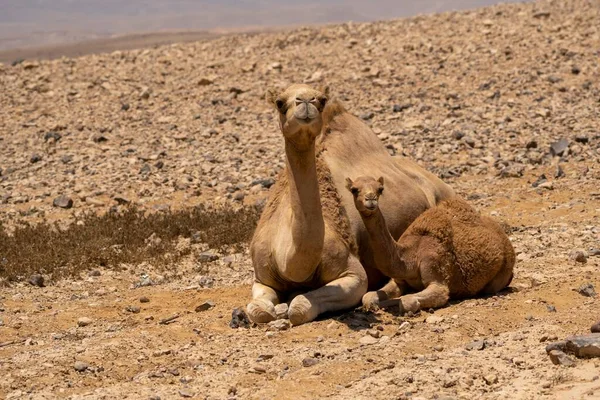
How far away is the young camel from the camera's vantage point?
9.50 meters

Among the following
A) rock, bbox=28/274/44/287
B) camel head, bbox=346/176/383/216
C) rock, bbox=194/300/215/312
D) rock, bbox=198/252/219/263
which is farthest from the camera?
rock, bbox=198/252/219/263

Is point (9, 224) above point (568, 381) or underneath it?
underneath

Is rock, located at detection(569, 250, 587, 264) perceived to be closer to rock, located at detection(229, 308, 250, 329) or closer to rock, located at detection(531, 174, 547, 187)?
rock, located at detection(229, 308, 250, 329)

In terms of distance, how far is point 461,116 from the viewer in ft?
66.2

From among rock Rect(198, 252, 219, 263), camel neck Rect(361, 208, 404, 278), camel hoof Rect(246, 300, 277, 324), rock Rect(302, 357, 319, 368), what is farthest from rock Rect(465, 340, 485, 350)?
rock Rect(198, 252, 219, 263)

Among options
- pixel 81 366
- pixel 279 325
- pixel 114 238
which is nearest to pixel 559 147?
pixel 114 238

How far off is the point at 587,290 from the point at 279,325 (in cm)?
274

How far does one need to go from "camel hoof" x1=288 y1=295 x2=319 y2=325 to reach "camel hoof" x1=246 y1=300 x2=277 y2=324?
222mm

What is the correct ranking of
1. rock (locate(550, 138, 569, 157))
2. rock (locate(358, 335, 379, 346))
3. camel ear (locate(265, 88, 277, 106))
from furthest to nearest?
rock (locate(550, 138, 569, 157)) < camel ear (locate(265, 88, 277, 106)) < rock (locate(358, 335, 379, 346))

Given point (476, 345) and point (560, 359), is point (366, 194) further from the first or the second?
point (560, 359)

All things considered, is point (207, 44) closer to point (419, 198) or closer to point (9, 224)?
point (9, 224)

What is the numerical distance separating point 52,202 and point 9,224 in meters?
1.27

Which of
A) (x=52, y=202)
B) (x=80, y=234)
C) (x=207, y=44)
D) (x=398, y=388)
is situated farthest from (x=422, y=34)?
(x=398, y=388)

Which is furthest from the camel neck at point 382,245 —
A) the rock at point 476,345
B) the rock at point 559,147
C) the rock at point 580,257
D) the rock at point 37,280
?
the rock at point 559,147
